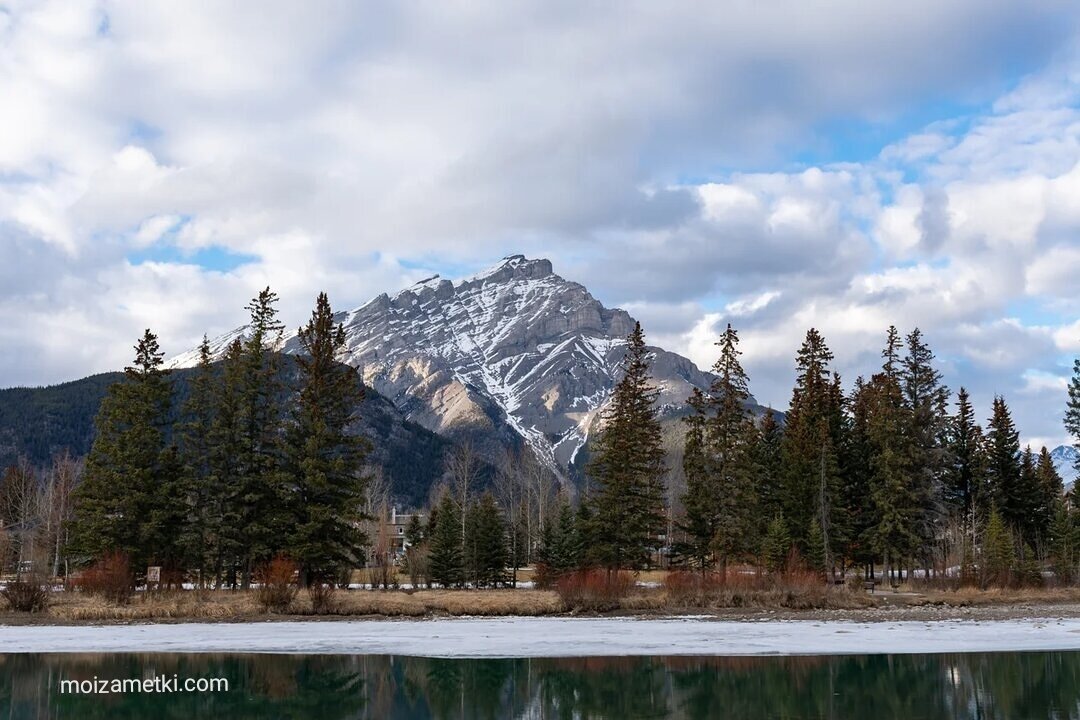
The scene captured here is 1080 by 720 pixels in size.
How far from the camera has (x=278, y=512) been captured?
46094mm

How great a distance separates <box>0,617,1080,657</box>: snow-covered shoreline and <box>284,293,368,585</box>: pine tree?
1095cm

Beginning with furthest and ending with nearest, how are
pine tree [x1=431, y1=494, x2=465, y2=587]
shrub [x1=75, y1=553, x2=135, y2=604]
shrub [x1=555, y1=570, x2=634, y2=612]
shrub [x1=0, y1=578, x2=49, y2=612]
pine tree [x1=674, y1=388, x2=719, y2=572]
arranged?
pine tree [x1=431, y1=494, x2=465, y2=587] < pine tree [x1=674, y1=388, x2=719, y2=572] < shrub [x1=555, y1=570, x2=634, y2=612] < shrub [x1=75, y1=553, x2=135, y2=604] < shrub [x1=0, y1=578, x2=49, y2=612]

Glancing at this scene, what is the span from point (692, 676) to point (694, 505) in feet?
116

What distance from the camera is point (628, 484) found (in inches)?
2148

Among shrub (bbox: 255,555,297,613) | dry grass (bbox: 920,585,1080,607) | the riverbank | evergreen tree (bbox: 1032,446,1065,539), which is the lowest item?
dry grass (bbox: 920,585,1080,607)

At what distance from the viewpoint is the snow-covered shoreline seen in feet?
82.3

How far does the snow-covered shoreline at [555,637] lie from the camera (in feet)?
82.3

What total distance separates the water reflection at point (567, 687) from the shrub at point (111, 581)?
44.4ft

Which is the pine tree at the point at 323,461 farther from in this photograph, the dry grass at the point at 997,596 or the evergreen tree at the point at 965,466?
the evergreen tree at the point at 965,466

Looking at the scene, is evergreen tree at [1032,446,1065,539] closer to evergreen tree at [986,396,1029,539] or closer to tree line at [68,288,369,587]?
evergreen tree at [986,396,1029,539]

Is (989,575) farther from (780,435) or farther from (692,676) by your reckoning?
(692,676)

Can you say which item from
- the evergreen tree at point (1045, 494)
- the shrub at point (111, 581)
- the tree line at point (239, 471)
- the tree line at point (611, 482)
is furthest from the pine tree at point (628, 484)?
the evergreen tree at point (1045, 494)

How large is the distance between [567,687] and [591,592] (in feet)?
68.2

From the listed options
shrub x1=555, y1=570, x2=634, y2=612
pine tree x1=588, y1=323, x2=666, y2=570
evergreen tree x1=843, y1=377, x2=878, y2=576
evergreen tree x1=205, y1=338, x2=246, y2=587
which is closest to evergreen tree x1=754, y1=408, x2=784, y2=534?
evergreen tree x1=843, y1=377, x2=878, y2=576
